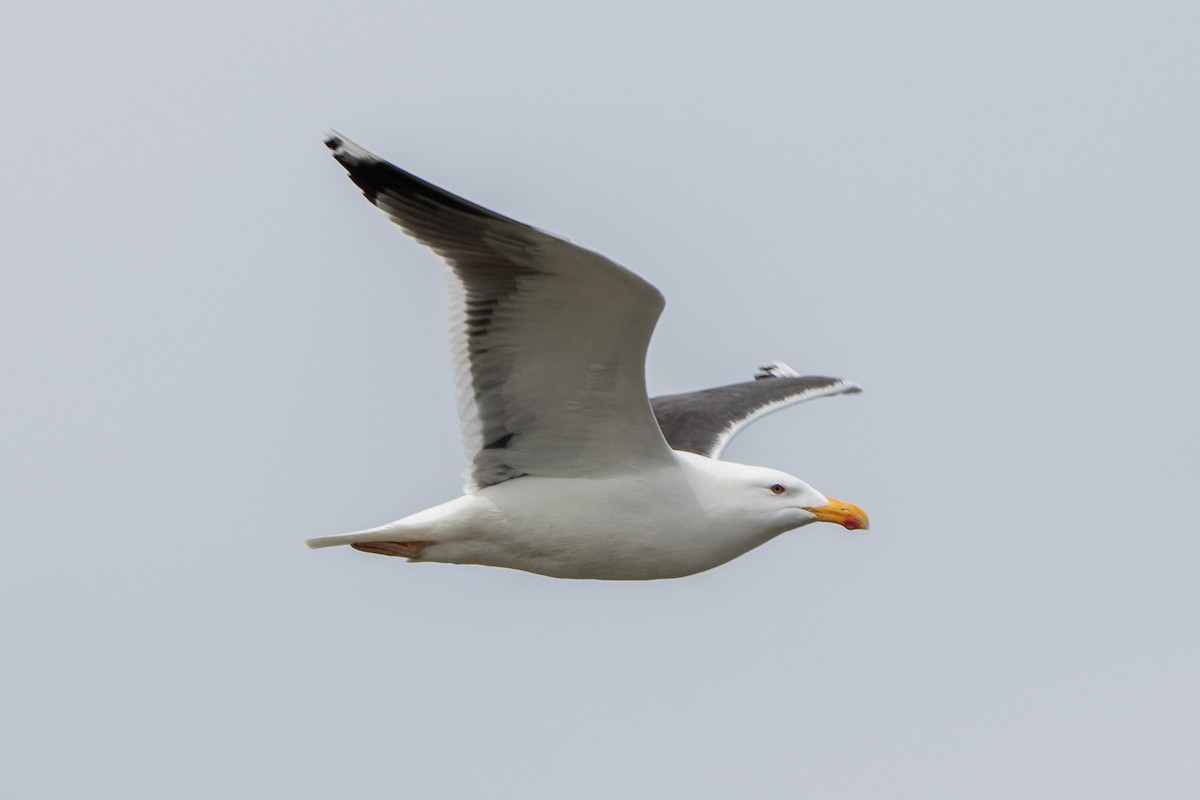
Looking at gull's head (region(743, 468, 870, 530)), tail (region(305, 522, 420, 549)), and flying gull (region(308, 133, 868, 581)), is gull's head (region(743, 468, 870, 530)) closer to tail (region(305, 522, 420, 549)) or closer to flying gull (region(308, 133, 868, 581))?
flying gull (region(308, 133, 868, 581))

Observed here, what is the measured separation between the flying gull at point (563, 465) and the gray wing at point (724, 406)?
1386mm

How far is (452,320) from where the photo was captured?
9.81 meters

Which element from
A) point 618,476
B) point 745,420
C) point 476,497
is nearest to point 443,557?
point 476,497

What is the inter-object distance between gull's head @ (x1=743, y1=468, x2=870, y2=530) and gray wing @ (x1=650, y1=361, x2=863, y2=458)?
1217 mm

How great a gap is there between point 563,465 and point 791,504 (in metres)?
1.29

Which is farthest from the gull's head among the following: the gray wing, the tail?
the tail

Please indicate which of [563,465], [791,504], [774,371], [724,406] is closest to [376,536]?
[563,465]

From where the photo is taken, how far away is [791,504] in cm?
1062

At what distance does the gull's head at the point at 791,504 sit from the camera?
10.6 m

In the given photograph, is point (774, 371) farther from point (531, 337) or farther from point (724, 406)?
point (531, 337)

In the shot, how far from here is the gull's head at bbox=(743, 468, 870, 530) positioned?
10578mm

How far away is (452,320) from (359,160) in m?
1.00

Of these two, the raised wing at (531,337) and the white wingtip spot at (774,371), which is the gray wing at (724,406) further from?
the raised wing at (531,337)

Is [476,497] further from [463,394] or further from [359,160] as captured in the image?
[359,160]
